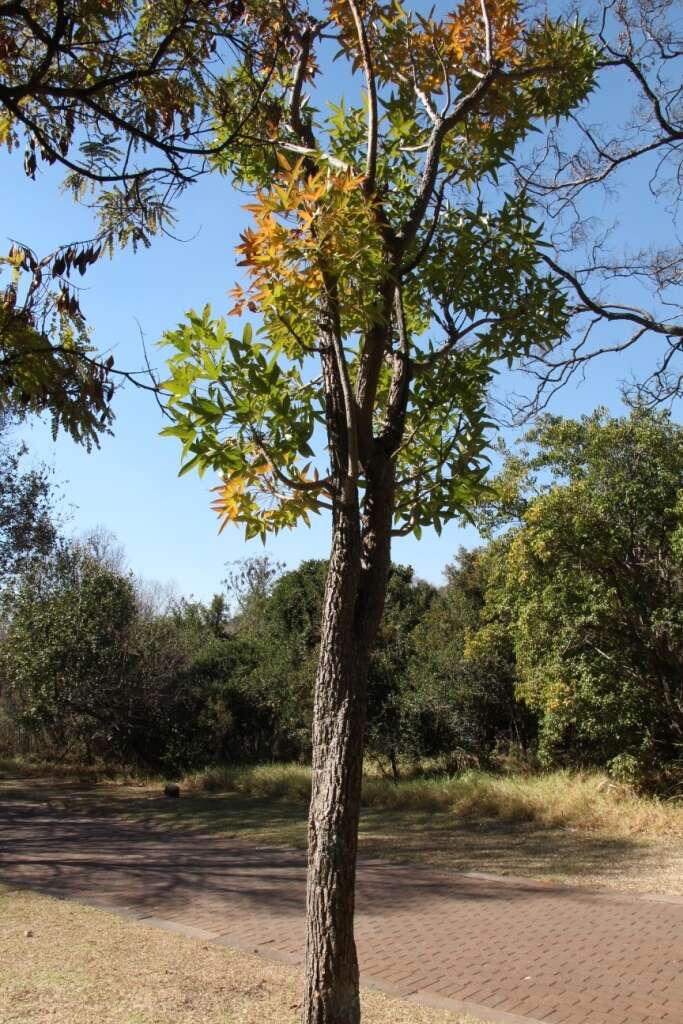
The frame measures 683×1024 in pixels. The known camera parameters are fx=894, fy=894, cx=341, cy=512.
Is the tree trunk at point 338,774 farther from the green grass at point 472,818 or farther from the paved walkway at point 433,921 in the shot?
the green grass at point 472,818

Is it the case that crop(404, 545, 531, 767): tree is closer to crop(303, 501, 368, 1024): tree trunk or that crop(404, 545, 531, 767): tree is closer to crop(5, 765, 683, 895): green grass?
crop(5, 765, 683, 895): green grass

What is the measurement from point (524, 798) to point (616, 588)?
3.95m

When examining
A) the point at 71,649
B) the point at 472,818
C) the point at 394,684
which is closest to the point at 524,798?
the point at 472,818

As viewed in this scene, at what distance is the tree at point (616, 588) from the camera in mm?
13570

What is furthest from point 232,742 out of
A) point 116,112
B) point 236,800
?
point 116,112

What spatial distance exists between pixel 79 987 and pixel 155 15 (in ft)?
20.2

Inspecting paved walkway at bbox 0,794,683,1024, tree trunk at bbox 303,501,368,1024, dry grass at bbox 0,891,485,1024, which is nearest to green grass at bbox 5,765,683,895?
paved walkway at bbox 0,794,683,1024

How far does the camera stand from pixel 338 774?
12.2ft

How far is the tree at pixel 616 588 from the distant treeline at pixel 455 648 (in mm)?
25

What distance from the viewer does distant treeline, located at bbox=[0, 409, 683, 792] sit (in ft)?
45.0

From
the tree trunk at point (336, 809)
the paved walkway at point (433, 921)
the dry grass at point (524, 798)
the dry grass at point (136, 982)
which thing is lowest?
the paved walkway at point (433, 921)

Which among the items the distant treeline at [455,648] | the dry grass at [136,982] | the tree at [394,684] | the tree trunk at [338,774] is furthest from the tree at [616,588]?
the tree trunk at [338,774]

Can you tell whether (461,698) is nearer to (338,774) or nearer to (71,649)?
(71,649)

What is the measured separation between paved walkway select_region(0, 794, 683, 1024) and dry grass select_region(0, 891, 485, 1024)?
1.43ft
